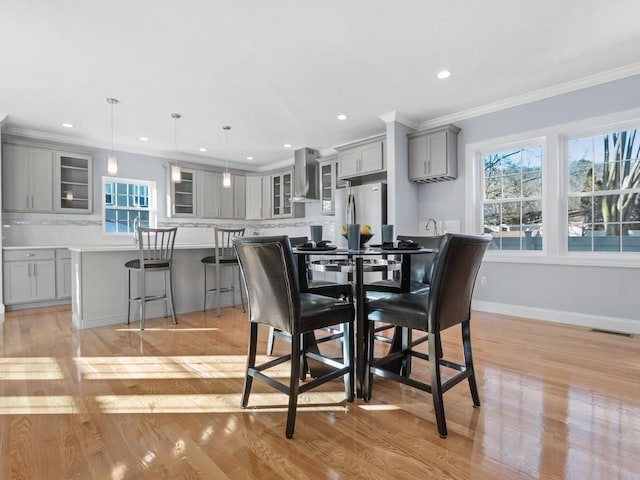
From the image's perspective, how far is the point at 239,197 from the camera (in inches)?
292

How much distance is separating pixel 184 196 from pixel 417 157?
4436 mm

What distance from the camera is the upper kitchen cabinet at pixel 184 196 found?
6.50 metres

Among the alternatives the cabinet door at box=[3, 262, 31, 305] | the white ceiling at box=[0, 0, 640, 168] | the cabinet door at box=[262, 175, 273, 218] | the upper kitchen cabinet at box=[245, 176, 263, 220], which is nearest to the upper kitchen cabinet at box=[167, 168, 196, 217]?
the upper kitchen cabinet at box=[245, 176, 263, 220]

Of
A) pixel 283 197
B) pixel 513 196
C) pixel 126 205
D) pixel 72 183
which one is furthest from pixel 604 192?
pixel 72 183

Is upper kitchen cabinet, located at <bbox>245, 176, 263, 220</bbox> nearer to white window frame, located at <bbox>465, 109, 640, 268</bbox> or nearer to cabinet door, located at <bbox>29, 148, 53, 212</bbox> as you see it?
cabinet door, located at <bbox>29, 148, 53, 212</bbox>

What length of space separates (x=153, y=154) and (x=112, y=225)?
147 centimetres

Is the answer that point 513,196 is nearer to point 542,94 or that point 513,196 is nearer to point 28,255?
point 542,94

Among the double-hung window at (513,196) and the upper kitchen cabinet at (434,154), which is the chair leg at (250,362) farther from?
the double-hung window at (513,196)

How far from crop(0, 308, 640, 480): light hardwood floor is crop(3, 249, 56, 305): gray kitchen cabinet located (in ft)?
7.78

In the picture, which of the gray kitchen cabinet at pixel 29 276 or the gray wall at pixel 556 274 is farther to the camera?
the gray kitchen cabinet at pixel 29 276

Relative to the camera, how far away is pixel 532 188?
411 centimetres

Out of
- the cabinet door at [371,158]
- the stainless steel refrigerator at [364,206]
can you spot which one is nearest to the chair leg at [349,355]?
the stainless steel refrigerator at [364,206]

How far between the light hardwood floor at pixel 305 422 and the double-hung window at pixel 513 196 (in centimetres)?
162

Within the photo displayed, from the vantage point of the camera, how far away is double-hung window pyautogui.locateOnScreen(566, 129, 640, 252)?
3480mm
